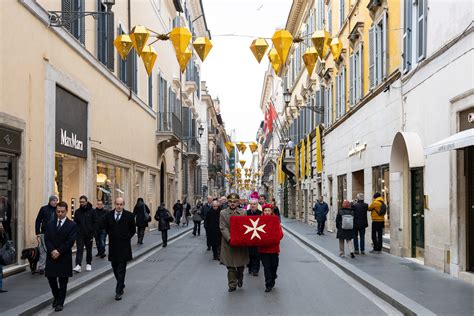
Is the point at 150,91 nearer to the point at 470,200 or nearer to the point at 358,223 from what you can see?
the point at 358,223

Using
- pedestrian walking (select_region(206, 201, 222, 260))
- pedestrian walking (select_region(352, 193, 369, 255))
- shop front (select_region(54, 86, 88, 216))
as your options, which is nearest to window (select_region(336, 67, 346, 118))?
pedestrian walking (select_region(352, 193, 369, 255))

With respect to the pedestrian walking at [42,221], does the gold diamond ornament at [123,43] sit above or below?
above

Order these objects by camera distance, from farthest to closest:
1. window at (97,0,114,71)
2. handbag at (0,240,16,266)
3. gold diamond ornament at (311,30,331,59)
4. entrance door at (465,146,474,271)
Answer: window at (97,0,114,71)
gold diamond ornament at (311,30,331,59)
entrance door at (465,146,474,271)
handbag at (0,240,16,266)

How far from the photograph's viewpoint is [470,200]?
39.8ft

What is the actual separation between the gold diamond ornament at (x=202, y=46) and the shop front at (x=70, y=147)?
172 inches

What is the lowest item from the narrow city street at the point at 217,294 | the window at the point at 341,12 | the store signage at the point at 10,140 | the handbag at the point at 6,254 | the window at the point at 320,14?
the narrow city street at the point at 217,294

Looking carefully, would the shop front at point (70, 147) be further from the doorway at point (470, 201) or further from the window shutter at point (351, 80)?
the window shutter at point (351, 80)

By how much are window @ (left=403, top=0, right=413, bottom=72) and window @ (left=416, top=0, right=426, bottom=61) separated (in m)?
0.69

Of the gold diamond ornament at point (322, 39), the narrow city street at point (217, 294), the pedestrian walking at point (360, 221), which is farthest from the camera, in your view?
the pedestrian walking at point (360, 221)

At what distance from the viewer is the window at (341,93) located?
86.5 feet

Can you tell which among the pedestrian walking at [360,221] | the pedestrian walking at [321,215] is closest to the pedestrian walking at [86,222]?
the pedestrian walking at [360,221]

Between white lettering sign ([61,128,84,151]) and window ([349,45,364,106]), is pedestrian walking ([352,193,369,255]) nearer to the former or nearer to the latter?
window ([349,45,364,106])

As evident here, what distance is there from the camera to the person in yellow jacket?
1774 cm

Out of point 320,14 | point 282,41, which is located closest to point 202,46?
point 282,41
